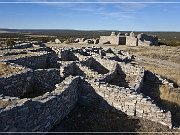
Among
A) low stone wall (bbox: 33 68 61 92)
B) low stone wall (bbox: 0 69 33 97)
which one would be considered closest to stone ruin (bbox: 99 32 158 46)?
low stone wall (bbox: 33 68 61 92)

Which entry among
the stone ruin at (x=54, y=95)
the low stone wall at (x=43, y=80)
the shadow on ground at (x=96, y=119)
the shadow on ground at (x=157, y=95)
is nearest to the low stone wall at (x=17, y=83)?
the stone ruin at (x=54, y=95)

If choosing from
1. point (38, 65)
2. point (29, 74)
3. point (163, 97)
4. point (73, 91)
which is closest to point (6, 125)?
point (73, 91)

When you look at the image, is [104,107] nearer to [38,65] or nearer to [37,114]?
[37,114]

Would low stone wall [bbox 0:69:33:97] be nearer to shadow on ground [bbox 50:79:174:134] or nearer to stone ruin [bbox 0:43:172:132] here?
stone ruin [bbox 0:43:172:132]

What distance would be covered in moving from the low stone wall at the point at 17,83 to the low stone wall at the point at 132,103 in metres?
4.23

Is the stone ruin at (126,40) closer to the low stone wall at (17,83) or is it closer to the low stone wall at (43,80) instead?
the low stone wall at (43,80)

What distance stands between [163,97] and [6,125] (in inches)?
466

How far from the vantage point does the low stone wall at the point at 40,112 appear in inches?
414

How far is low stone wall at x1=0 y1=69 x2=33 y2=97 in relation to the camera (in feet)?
54.2

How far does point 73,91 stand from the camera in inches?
615

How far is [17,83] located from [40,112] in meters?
6.07

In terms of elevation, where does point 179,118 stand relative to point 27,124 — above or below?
below

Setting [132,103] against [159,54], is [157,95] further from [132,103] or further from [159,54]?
[159,54]

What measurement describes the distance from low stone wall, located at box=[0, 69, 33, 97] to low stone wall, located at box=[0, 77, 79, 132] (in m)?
3.24
